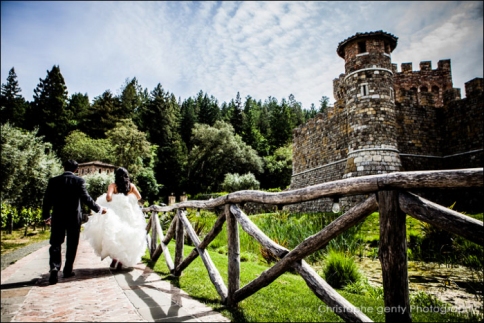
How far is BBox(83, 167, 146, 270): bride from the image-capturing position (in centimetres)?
497

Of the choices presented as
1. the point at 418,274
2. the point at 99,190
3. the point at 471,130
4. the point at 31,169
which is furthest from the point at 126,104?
the point at 418,274

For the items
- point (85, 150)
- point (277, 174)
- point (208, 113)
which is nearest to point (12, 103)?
point (85, 150)

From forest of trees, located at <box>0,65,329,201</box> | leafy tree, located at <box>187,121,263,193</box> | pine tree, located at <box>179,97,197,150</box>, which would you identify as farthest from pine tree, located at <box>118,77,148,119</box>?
leafy tree, located at <box>187,121,263,193</box>

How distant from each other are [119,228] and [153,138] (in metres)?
51.5

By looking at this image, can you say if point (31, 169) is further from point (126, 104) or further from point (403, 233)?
point (126, 104)

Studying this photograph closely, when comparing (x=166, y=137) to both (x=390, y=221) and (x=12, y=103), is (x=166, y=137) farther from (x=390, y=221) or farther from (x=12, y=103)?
(x=390, y=221)

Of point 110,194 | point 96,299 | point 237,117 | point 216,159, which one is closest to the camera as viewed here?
point 96,299

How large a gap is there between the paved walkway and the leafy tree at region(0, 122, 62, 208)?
12716mm

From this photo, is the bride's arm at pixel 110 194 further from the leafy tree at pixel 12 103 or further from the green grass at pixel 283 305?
the leafy tree at pixel 12 103

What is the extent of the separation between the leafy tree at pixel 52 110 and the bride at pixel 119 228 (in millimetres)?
47892

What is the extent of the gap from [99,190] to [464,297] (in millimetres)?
30247

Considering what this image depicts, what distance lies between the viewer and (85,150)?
40.2 metres

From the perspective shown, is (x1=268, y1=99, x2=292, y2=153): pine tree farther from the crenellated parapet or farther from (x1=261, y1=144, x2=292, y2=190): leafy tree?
the crenellated parapet

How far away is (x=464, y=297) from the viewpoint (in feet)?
14.5
